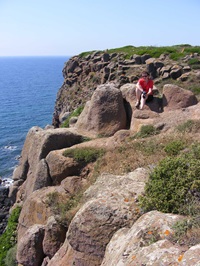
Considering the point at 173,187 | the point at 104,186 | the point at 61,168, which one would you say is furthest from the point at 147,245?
the point at 61,168

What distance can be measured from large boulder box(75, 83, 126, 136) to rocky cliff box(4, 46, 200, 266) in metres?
0.06

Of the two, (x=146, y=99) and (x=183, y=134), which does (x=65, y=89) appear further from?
Answer: (x=183, y=134)

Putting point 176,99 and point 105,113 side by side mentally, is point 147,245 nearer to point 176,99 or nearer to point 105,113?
point 105,113

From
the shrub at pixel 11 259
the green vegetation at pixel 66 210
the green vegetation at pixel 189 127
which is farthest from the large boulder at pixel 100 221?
the shrub at pixel 11 259

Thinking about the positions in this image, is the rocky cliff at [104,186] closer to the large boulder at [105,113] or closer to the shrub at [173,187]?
the large boulder at [105,113]

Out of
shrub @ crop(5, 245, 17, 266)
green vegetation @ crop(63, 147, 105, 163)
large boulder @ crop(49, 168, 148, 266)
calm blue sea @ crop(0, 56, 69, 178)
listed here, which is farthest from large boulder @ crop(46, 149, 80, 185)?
calm blue sea @ crop(0, 56, 69, 178)

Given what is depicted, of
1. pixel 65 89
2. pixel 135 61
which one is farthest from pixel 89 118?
pixel 65 89

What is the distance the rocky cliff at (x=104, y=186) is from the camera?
655 centimetres

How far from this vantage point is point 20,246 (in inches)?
493

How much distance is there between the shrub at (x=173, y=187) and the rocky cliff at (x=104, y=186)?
1.28 feet

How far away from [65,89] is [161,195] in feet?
144

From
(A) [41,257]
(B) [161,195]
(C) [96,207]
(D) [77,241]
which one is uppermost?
(B) [161,195]

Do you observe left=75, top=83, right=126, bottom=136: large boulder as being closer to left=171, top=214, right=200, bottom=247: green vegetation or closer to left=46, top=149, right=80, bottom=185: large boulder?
left=46, top=149, right=80, bottom=185: large boulder

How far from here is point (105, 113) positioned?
19.4 metres
